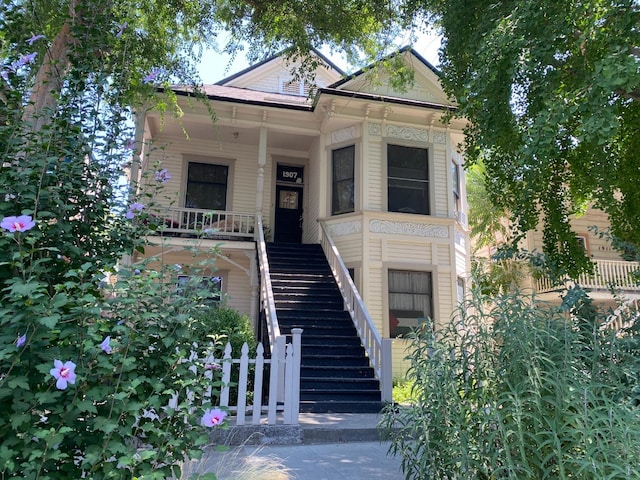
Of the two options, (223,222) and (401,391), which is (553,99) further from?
(223,222)

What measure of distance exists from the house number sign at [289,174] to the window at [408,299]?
460 cm

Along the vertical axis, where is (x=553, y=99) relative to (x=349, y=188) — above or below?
below

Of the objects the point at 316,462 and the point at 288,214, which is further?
the point at 288,214

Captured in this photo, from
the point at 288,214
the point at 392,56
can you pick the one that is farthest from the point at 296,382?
the point at 288,214

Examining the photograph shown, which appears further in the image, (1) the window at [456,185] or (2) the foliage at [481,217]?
(2) the foliage at [481,217]

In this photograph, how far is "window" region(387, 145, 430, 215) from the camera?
39.2 ft

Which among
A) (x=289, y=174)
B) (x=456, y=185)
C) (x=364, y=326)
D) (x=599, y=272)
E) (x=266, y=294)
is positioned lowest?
(x=364, y=326)

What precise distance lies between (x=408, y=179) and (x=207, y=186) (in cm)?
570

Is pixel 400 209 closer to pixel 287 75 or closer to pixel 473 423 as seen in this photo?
pixel 287 75

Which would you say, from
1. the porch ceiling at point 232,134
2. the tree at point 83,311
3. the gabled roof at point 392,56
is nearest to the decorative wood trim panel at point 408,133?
the gabled roof at point 392,56

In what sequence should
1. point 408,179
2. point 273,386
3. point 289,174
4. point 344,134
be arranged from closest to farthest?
point 273,386
point 408,179
point 344,134
point 289,174

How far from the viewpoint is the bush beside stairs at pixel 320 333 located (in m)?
7.25

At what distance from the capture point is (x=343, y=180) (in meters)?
12.1

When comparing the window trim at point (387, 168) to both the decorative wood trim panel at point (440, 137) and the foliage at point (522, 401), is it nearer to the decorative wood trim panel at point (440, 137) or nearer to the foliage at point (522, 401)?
the decorative wood trim panel at point (440, 137)
